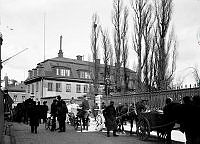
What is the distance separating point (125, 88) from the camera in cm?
3628

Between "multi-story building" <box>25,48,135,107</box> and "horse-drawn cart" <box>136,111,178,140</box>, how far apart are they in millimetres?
45657

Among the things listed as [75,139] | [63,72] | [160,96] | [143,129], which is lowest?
[75,139]

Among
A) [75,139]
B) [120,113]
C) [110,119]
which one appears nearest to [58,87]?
[120,113]

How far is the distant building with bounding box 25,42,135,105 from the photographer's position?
206ft

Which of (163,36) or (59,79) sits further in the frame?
(59,79)

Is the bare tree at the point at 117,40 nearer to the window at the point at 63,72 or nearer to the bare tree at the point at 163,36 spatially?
the bare tree at the point at 163,36

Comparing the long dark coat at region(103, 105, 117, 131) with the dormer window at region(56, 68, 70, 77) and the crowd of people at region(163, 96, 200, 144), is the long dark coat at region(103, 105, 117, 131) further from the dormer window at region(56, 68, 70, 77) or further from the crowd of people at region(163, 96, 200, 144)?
the dormer window at region(56, 68, 70, 77)

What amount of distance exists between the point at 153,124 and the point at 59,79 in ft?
168

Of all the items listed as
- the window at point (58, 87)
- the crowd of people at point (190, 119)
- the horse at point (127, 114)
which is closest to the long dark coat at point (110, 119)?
the horse at point (127, 114)

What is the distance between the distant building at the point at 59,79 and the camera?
62.8 metres

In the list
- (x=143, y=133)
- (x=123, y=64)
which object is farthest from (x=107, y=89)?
(x=143, y=133)

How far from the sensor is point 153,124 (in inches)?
534

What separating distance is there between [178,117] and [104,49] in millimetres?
34135

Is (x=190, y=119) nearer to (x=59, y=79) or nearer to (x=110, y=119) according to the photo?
(x=110, y=119)
